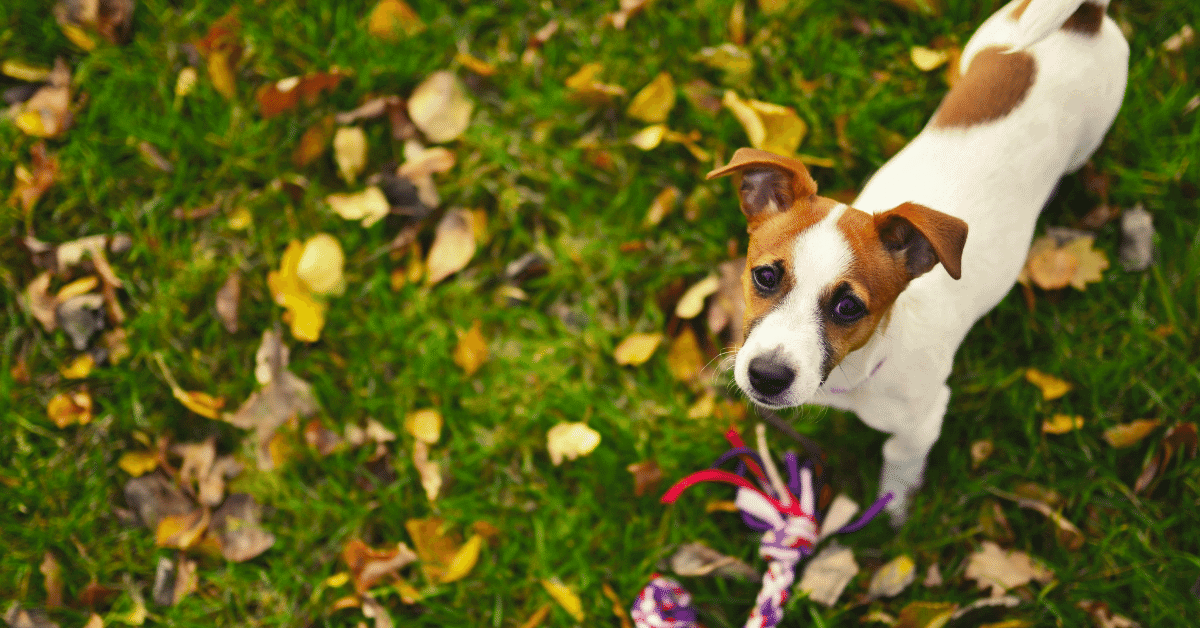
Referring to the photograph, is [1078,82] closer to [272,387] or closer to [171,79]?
[272,387]

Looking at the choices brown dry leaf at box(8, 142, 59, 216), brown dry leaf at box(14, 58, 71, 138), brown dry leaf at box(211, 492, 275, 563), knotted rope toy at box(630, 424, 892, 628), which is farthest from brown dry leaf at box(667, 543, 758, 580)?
brown dry leaf at box(14, 58, 71, 138)

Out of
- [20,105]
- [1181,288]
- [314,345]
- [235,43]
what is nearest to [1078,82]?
[1181,288]

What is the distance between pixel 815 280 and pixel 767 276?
15 cm

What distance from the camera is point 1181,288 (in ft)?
9.98

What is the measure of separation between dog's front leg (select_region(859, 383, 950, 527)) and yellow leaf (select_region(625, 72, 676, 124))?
1.69m

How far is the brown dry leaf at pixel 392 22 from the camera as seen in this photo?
3.68 meters

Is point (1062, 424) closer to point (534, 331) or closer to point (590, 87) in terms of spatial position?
point (534, 331)

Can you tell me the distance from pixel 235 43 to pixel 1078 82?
364cm

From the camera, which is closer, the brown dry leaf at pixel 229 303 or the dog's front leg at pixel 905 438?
the dog's front leg at pixel 905 438

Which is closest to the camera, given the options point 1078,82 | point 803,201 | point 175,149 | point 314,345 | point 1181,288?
point 803,201

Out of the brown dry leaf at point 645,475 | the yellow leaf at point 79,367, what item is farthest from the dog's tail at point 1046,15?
the yellow leaf at point 79,367

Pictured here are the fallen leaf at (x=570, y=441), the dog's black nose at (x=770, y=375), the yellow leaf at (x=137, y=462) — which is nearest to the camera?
the dog's black nose at (x=770, y=375)

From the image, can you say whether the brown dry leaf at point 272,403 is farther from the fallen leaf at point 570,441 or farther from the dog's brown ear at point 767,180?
the dog's brown ear at point 767,180

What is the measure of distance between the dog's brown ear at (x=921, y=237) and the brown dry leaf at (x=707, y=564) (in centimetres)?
128
